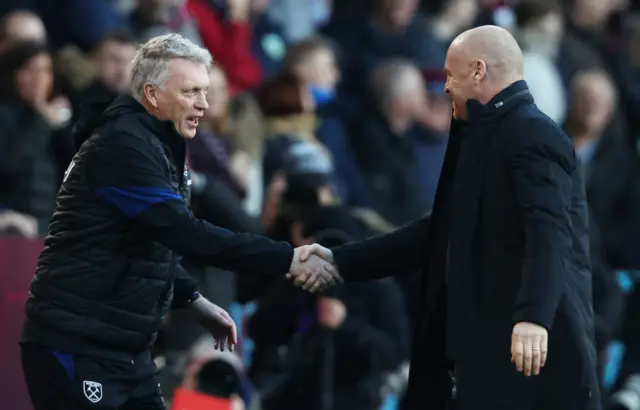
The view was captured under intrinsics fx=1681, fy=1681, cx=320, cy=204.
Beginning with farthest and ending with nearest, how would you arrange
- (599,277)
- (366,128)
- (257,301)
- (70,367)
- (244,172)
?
1. (366,128)
2. (244,172)
3. (599,277)
4. (257,301)
5. (70,367)

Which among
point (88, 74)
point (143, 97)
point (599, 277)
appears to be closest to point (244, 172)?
point (88, 74)

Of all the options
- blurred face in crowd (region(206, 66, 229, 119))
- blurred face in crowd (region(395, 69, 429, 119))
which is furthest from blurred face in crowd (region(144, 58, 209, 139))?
blurred face in crowd (region(395, 69, 429, 119))

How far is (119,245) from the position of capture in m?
6.40

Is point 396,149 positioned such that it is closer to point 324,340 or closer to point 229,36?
point 229,36

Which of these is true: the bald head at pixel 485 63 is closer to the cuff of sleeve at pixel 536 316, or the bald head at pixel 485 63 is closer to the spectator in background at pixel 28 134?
the cuff of sleeve at pixel 536 316

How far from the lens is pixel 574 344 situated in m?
6.52

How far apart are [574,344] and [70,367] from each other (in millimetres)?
1936

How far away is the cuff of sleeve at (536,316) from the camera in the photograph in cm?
618

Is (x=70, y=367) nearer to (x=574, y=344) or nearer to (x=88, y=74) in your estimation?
(x=574, y=344)

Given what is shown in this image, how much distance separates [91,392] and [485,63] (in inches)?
79.3

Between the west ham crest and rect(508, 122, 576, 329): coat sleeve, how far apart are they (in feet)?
5.22

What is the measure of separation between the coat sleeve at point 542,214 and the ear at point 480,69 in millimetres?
340

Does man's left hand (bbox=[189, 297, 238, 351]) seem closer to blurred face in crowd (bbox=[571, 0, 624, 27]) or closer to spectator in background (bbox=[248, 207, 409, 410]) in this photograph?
spectator in background (bbox=[248, 207, 409, 410])

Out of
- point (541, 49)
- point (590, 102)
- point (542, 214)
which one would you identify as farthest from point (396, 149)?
point (542, 214)
